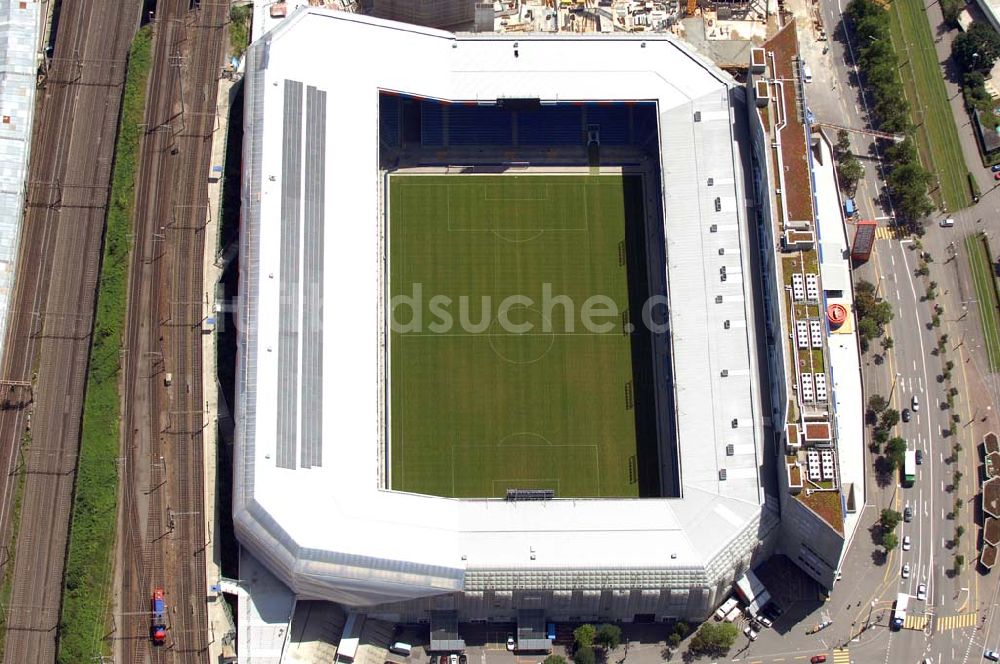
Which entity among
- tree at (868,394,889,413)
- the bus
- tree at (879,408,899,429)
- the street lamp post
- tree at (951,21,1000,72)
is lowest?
the bus

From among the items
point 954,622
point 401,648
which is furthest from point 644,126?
point 401,648

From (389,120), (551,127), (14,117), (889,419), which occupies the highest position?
(14,117)

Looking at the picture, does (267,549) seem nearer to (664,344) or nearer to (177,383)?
(177,383)

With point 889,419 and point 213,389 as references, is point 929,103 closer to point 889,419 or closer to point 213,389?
point 889,419

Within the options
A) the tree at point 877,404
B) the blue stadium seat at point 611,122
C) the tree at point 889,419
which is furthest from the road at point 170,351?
the tree at point 889,419

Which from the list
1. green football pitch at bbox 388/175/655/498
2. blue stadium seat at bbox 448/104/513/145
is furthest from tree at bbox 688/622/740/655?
blue stadium seat at bbox 448/104/513/145

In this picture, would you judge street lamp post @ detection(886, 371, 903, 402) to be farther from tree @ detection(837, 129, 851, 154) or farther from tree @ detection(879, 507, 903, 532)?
tree @ detection(837, 129, 851, 154)
